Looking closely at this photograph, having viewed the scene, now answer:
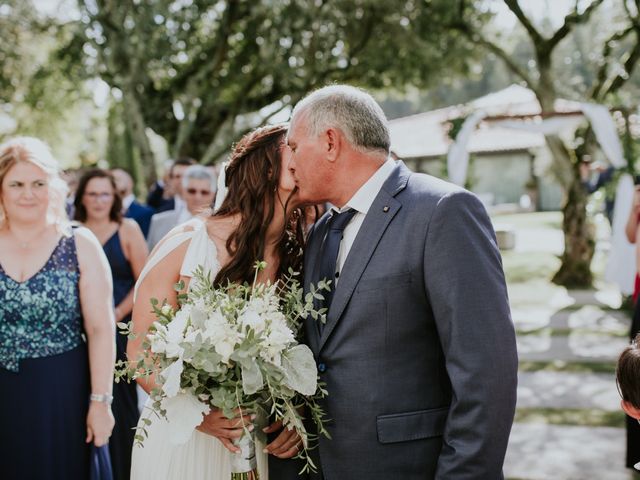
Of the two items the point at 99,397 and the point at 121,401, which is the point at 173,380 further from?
the point at 121,401

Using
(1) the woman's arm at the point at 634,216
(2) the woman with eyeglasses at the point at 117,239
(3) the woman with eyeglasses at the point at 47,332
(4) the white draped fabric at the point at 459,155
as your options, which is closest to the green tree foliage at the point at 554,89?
(4) the white draped fabric at the point at 459,155

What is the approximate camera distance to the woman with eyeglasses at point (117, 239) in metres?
5.61

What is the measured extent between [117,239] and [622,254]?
23.5ft

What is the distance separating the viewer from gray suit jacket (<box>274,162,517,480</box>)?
219 centimetres

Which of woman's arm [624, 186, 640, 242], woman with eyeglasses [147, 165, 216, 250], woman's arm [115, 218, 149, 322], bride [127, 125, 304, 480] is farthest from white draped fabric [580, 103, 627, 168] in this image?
bride [127, 125, 304, 480]

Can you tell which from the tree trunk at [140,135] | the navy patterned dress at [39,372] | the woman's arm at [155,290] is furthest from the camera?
the tree trunk at [140,135]

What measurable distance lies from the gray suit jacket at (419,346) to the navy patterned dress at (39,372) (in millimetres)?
1870

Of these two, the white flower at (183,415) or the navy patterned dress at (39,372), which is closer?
the white flower at (183,415)

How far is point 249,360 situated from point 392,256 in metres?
0.58

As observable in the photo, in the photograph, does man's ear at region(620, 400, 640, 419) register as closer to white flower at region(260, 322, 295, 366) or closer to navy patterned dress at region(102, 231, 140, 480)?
white flower at region(260, 322, 295, 366)

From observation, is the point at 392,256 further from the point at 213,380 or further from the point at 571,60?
the point at 571,60

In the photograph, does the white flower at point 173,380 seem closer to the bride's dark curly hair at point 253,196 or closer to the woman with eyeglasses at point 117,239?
the bride's dark curly hair at point 253,196

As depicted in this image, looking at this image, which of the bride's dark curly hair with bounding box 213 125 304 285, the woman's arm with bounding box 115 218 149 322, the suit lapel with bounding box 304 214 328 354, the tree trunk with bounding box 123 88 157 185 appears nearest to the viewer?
the suit lapel with bounding box 304 214 328 354

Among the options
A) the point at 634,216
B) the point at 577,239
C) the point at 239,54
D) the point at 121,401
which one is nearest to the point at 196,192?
the point at 121,401
